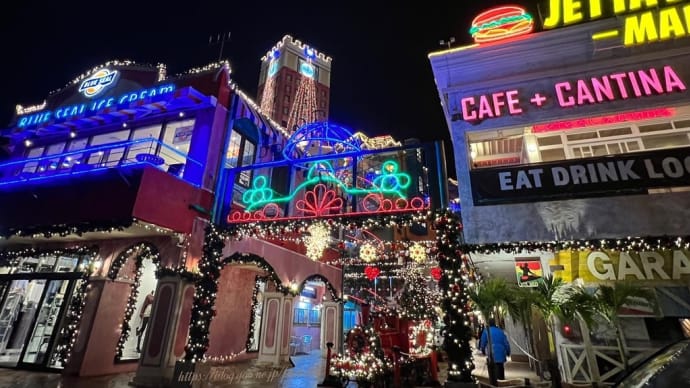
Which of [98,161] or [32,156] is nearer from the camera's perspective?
[98,161]

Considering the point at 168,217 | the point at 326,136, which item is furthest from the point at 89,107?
the point at 326,136

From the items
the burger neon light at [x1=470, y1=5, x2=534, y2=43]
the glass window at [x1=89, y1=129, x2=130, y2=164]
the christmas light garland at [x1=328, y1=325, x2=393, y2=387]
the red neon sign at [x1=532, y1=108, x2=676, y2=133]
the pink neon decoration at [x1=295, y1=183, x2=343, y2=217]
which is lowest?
the christmas light garland at [x1=328, y1=325, x2=393, y2=387]

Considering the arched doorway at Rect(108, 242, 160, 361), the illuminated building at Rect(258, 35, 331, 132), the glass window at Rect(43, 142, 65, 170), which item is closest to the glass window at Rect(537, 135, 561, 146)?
the arched doorway at Rect(108, 242, 160, 361)

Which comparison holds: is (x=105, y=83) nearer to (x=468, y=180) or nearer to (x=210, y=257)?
(x=210, y=257)

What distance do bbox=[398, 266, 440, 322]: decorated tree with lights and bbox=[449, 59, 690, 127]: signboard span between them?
472 inches

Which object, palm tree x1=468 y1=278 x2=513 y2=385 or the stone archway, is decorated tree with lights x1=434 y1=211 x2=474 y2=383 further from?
the stone archway

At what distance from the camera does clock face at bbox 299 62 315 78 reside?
205 feet

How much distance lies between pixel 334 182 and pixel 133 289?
324 inches

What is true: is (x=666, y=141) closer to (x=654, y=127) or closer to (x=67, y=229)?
(x=654, y=127)

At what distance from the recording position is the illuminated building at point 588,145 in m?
8.30

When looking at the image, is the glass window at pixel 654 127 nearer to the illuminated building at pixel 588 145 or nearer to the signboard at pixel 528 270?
the illuminated building at pixel 588 145

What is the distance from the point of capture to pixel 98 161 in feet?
44.4

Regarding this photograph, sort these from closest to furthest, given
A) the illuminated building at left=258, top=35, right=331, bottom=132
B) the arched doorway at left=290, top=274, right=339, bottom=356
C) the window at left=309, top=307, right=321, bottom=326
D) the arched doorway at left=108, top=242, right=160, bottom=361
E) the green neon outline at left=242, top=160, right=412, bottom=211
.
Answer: the green neon outline at left=242, top=160, right=412, bottom=211 → the arched doorway at left=108, top=242, right=160, bottom=361 → the arched doorway at left=290, top=274, right=339, bottom=356 → the window at left=309, top=307, right=321, bottom=326 → the illuminated building at left=258, top=35, right=331, bottom=132

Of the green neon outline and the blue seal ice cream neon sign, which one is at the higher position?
the blue seal ice cream neon sign
